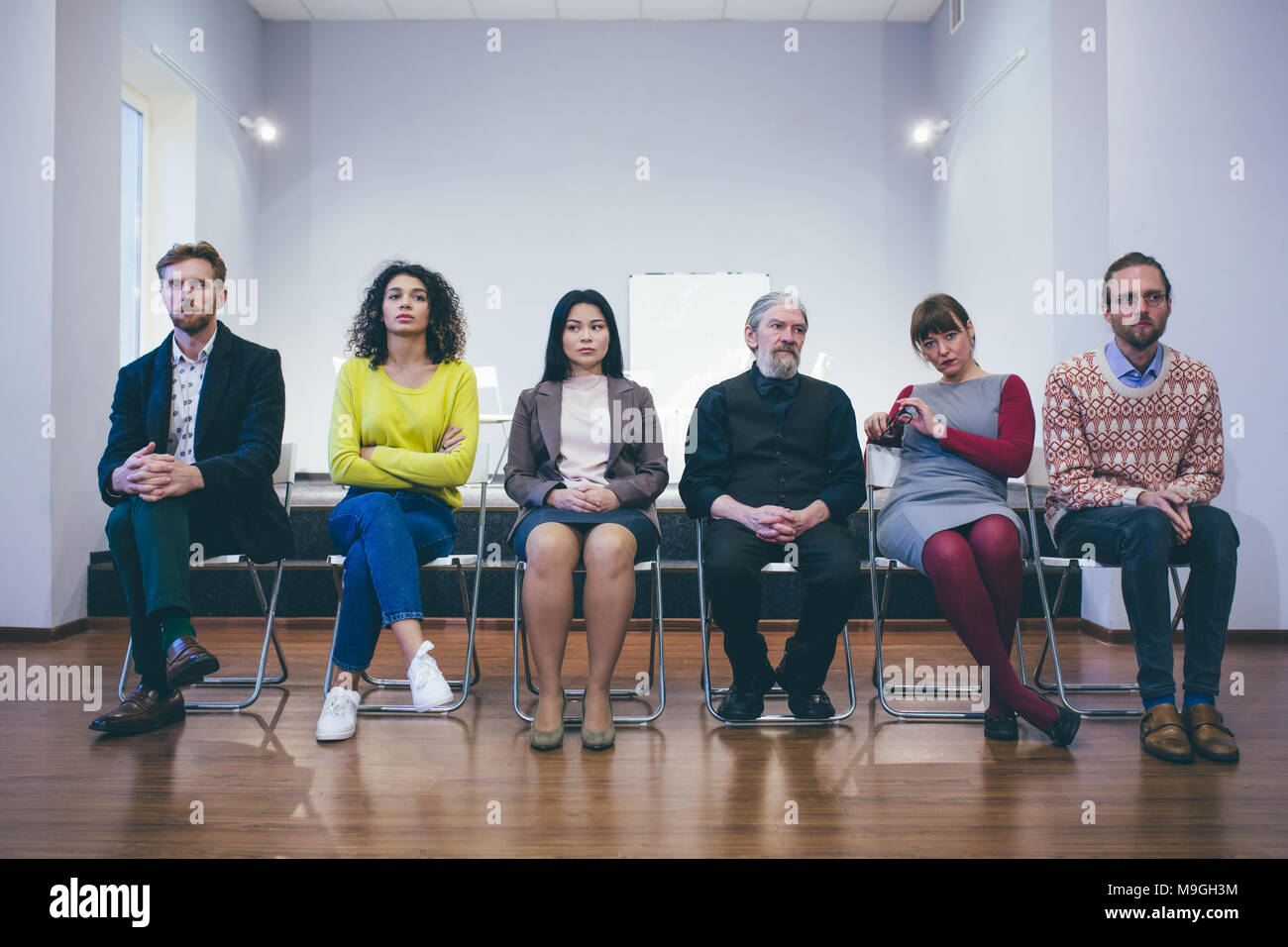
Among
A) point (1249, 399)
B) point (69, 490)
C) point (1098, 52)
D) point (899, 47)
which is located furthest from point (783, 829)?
point (899, 47)

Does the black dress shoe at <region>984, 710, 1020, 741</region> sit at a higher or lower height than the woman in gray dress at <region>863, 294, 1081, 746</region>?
lower

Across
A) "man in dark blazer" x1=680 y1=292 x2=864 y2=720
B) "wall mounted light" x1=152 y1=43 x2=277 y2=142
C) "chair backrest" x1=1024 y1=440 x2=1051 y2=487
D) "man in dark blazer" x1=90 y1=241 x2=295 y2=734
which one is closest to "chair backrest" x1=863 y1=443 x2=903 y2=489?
"man in dark blazer" x1=680 y1=292 x2=864 y2=720

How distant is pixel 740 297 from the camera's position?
654 cm

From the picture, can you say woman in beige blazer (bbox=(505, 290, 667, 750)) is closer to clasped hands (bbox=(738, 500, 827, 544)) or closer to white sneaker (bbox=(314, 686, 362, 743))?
clasped hands (bbox=(738, 500, 827, 544))

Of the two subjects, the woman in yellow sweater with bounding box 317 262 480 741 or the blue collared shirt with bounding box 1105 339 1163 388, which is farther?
the blue collared shirt with bounding box 1105 339 1163 388

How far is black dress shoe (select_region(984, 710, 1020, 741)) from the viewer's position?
87.1 inches

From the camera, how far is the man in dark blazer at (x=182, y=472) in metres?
2.22

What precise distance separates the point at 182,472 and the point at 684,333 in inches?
187

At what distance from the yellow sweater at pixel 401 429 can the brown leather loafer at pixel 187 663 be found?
0.58 metres

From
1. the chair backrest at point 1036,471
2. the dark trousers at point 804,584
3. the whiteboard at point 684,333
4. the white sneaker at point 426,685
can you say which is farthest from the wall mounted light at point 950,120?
the white sneaker at point 426,685

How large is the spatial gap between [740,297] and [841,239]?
35.8 inches

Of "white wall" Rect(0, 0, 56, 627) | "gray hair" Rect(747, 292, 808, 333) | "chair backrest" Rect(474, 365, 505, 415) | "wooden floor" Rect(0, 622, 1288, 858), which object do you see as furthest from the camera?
"chair backrest" Rect(474, 365, 505, 415)

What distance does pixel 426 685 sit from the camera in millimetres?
2131
